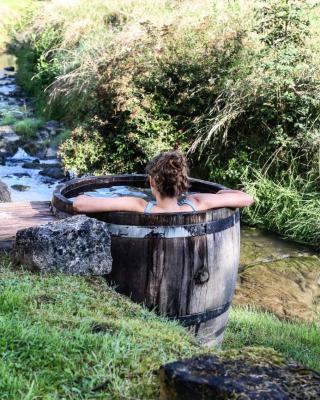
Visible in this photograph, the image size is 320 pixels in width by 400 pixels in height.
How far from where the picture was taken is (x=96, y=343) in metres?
2.77

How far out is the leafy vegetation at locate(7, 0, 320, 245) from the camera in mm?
9547

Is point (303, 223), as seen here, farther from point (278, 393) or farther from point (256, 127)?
point (278, 393)

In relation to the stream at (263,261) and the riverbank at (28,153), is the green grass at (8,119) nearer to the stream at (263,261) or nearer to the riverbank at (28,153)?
the riverbank at (28,153)

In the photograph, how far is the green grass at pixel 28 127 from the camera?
49.1ft

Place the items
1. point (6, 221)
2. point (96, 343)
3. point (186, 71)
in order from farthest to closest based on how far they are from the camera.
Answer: point (186, 71), point (6, 221), point (96, 343)

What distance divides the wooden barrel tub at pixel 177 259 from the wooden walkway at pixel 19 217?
44cm

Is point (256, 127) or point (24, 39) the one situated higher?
point (24, 39)

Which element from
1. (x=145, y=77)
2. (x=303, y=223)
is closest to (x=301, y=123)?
(x=303, y=223)

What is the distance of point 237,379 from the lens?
7.45 feet

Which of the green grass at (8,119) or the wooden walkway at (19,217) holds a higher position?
the wooden walkway at (19,217)

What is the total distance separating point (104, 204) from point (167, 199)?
476mm

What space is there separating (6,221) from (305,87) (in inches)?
243

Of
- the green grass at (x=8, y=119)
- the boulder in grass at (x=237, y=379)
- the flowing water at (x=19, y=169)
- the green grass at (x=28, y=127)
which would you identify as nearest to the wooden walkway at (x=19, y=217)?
the boulder in grass at (x=237, y=379)

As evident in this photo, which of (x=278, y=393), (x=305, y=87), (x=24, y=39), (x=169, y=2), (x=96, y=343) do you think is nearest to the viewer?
(x=278, y=393)
